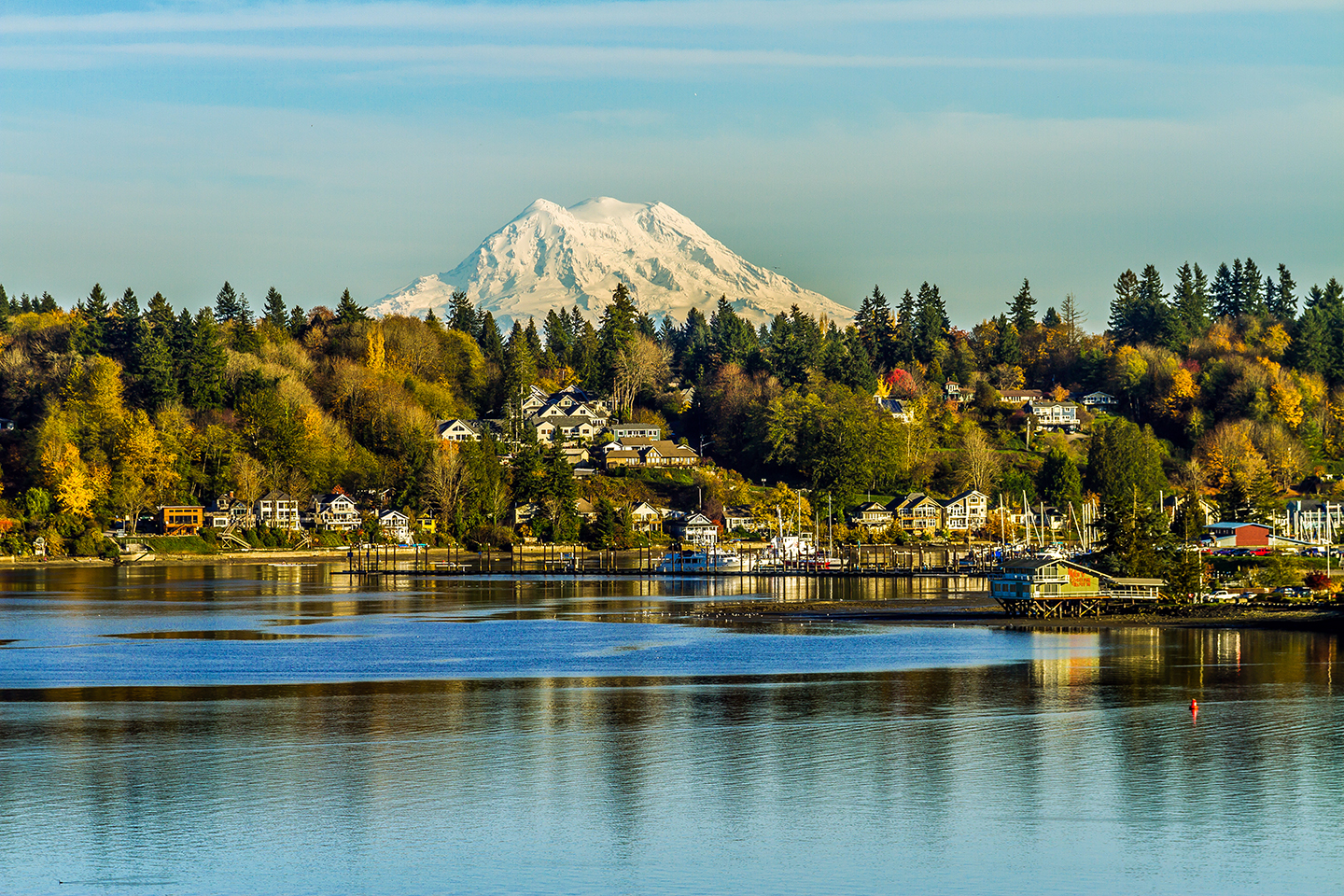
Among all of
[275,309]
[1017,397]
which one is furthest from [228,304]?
[1017,397]

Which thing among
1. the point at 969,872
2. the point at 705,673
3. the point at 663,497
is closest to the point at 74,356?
the point at 663,497

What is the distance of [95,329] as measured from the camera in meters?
136

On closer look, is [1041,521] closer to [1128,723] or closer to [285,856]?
[1128,723]

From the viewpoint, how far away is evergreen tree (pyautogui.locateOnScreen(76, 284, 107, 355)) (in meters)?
135

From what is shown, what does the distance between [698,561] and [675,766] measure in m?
90.4

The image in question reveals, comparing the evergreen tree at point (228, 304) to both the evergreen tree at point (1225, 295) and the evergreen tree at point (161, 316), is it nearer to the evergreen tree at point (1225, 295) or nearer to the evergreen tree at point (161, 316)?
the evergreen tree at point (161, 316)

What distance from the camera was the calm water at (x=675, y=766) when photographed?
23062 mm

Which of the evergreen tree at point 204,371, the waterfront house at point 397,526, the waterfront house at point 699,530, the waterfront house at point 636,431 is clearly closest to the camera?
the waterfront house at point 397,526

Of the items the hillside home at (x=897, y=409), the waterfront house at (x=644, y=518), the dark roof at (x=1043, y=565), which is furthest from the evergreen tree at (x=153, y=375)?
the dark roof at (x=1043, y=565)

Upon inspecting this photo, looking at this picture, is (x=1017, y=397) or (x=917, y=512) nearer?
(x=917, y=512)

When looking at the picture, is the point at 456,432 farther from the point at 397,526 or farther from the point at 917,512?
the point at 917,512

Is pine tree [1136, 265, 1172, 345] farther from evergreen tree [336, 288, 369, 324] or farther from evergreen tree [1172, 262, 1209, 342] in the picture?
evergreen tree [336, 288, 369, 324]

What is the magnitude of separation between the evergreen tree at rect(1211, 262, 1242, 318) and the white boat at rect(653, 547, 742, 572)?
310 ft

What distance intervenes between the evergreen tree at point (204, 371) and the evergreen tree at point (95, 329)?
30.6ft
